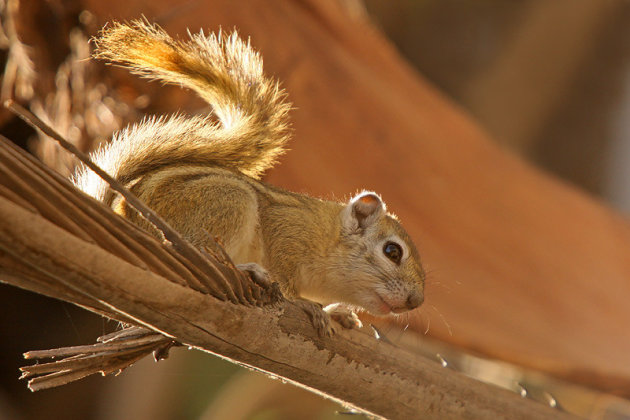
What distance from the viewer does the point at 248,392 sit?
205cm

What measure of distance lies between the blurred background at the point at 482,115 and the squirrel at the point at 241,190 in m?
0.55

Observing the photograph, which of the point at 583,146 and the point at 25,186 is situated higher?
the point at 583,146

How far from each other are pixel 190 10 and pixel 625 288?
1.63 metres

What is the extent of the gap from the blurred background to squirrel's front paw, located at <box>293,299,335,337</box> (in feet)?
2.97

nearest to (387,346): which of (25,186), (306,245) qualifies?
(306,245)

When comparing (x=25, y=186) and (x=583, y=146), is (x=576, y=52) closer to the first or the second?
(x=583, y=146)

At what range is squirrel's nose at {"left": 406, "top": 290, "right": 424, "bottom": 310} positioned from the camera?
4.53 ft

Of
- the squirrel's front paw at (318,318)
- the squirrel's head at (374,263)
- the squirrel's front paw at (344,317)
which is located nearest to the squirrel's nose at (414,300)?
the squirrel's head at (374,263)

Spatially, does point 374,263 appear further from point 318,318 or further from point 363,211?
point 318,318

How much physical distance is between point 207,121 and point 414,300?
1.68 ft

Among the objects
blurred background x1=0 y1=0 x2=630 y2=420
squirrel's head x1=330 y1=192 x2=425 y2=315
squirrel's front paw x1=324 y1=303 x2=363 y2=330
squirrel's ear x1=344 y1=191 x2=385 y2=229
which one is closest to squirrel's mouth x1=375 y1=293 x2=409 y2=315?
squirrel's head x1=330 y1=192 x2=425 y2=315

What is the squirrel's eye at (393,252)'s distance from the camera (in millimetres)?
1452

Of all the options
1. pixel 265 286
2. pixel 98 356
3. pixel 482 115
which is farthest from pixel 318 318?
pixel 482 115

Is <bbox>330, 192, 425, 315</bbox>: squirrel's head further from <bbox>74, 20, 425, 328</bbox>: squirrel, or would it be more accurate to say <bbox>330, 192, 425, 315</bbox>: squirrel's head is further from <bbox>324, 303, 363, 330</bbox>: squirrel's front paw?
<bbox>324, 303, 363, 330</bbox>: squirrel's front paw
